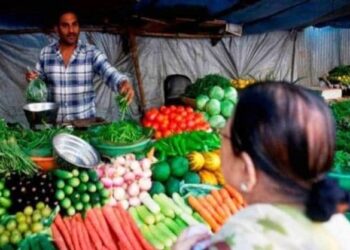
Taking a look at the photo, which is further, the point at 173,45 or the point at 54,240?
the point at 173,45

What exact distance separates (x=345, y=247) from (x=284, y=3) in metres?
6.06

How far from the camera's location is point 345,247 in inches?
49.6

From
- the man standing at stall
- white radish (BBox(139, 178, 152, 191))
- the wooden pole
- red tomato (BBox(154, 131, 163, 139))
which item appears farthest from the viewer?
the wooden pole

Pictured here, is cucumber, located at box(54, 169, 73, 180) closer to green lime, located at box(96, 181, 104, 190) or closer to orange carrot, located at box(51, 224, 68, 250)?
green lime, located at box(96, 181, 104, 190)

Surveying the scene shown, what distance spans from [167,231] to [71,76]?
2804 mm

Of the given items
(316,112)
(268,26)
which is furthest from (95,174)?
(268,26)

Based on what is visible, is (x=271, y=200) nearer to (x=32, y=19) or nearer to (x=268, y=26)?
(x=32, y=19)

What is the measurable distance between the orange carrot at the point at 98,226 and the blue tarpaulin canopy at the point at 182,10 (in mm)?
3678

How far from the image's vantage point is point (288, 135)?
1146 mm

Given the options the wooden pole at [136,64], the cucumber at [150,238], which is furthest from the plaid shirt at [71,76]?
the wooden pole at [136,64]

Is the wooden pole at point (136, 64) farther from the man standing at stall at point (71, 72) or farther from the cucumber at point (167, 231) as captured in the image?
the cucumber at point (167, 231)

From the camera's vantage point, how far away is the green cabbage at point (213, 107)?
15.2 ft

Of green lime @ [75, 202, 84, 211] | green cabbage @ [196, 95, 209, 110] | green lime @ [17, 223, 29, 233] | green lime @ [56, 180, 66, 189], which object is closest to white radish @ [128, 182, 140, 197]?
green lime @ [75, 202, 84, 211]

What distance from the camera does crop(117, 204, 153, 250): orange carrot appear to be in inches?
107
